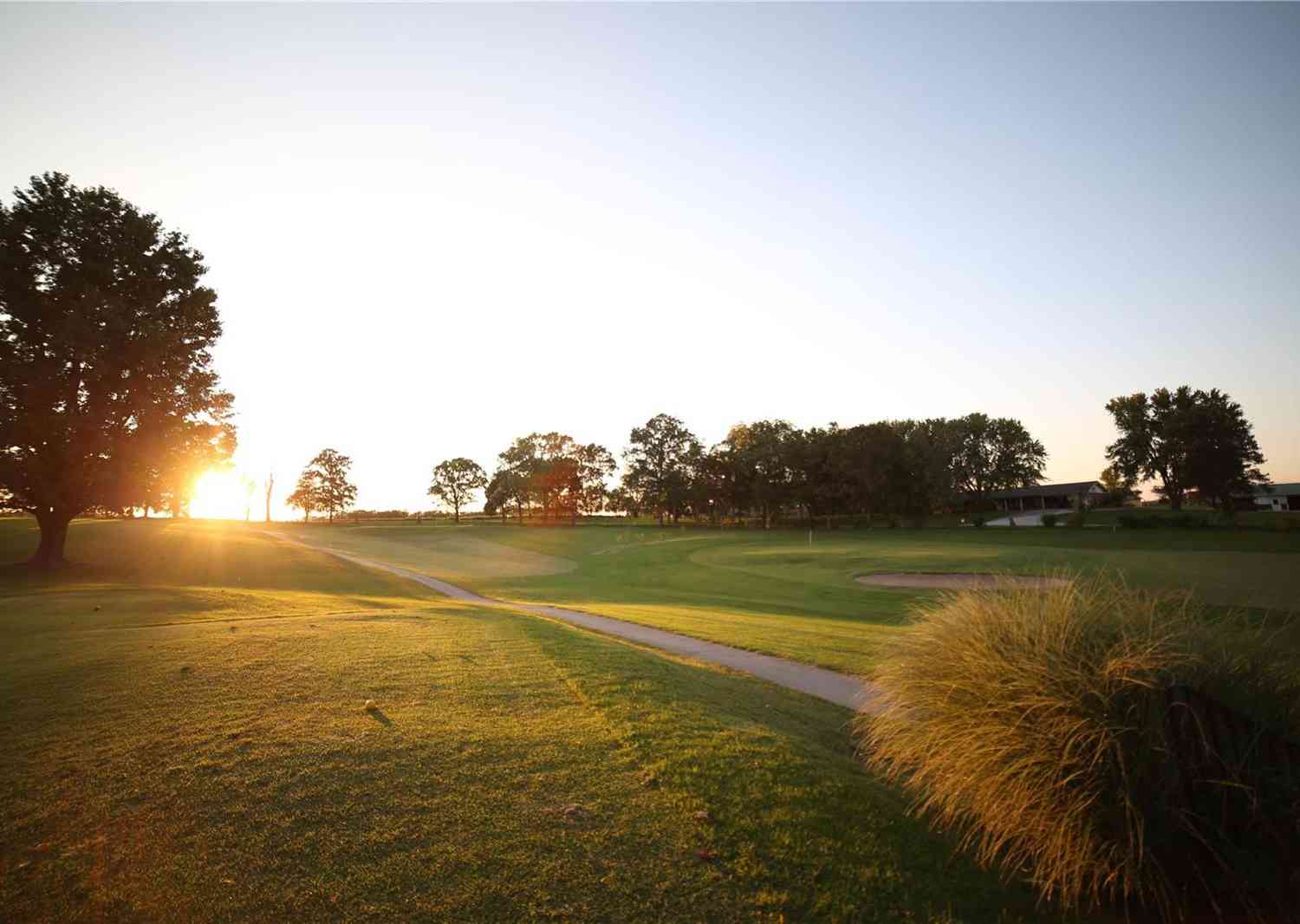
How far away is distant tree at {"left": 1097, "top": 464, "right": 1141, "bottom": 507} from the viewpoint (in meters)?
76.6

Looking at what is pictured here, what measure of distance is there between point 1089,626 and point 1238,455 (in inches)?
3161

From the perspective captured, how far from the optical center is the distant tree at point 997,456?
96.4m

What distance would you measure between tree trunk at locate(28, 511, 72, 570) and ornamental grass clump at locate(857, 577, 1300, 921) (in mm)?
34636

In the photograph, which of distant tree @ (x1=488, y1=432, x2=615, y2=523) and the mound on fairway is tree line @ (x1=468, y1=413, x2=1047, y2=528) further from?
the mound on fairway

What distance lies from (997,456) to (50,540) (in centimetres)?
11181

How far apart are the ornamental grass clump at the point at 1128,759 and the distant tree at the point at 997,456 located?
102 m

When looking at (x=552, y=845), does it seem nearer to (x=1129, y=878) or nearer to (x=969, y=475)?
(x=1129, y=878)

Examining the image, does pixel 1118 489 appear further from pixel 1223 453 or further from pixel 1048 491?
pixel 1223 453

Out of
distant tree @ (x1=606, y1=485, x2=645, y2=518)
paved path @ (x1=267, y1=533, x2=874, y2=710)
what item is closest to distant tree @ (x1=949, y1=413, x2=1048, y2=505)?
distant tree @ (x1=606, y1=485, x2=645, y2=518)

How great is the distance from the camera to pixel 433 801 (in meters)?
4.32

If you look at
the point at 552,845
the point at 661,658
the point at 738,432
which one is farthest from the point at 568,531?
the point at 552,845

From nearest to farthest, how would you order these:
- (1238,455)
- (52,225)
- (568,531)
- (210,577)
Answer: (52,225)
(210,577)
(1238,455)
(568,531)

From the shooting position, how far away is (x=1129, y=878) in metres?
3.71

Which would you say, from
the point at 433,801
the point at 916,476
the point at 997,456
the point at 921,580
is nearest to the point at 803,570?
the point at 921,580
